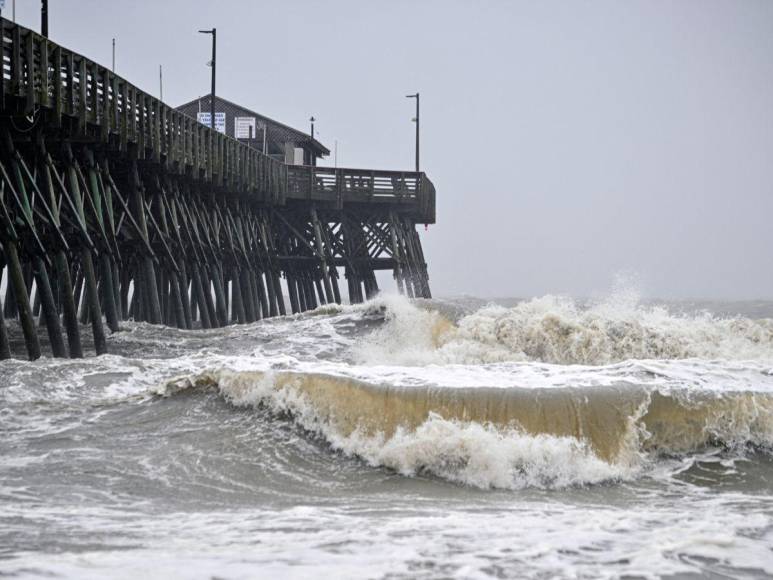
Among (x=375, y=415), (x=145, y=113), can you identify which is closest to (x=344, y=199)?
(x=145, y=113)

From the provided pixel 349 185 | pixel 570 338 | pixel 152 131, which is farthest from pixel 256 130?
pixel 570 338

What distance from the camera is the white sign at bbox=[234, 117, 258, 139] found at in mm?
41531

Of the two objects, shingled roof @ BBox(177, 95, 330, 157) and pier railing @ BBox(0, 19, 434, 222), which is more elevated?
shingled roof @ BBox(177, 95, 330, 157)

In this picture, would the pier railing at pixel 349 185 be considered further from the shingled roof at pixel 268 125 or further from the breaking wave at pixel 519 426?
the breaking wave at pixel 519 426

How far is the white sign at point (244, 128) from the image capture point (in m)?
41.5

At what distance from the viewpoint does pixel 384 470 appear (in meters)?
8.98

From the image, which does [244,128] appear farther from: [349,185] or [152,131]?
[152,131]

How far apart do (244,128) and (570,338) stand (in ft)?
90.0

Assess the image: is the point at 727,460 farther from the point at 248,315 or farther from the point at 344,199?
the point at 344,199

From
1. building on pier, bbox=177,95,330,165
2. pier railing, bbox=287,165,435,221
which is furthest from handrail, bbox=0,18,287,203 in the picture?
building on pier, bbox=177,95,330,165

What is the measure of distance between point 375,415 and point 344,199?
24773 mm

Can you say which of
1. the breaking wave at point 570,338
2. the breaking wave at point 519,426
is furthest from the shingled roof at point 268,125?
the breaking wave at point 519,426

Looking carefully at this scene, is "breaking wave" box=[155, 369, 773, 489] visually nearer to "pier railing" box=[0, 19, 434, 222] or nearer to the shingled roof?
"pier railing" box=[0, 19, 434, 222]

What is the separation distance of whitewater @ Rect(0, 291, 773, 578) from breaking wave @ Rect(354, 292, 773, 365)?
13.5 ft
